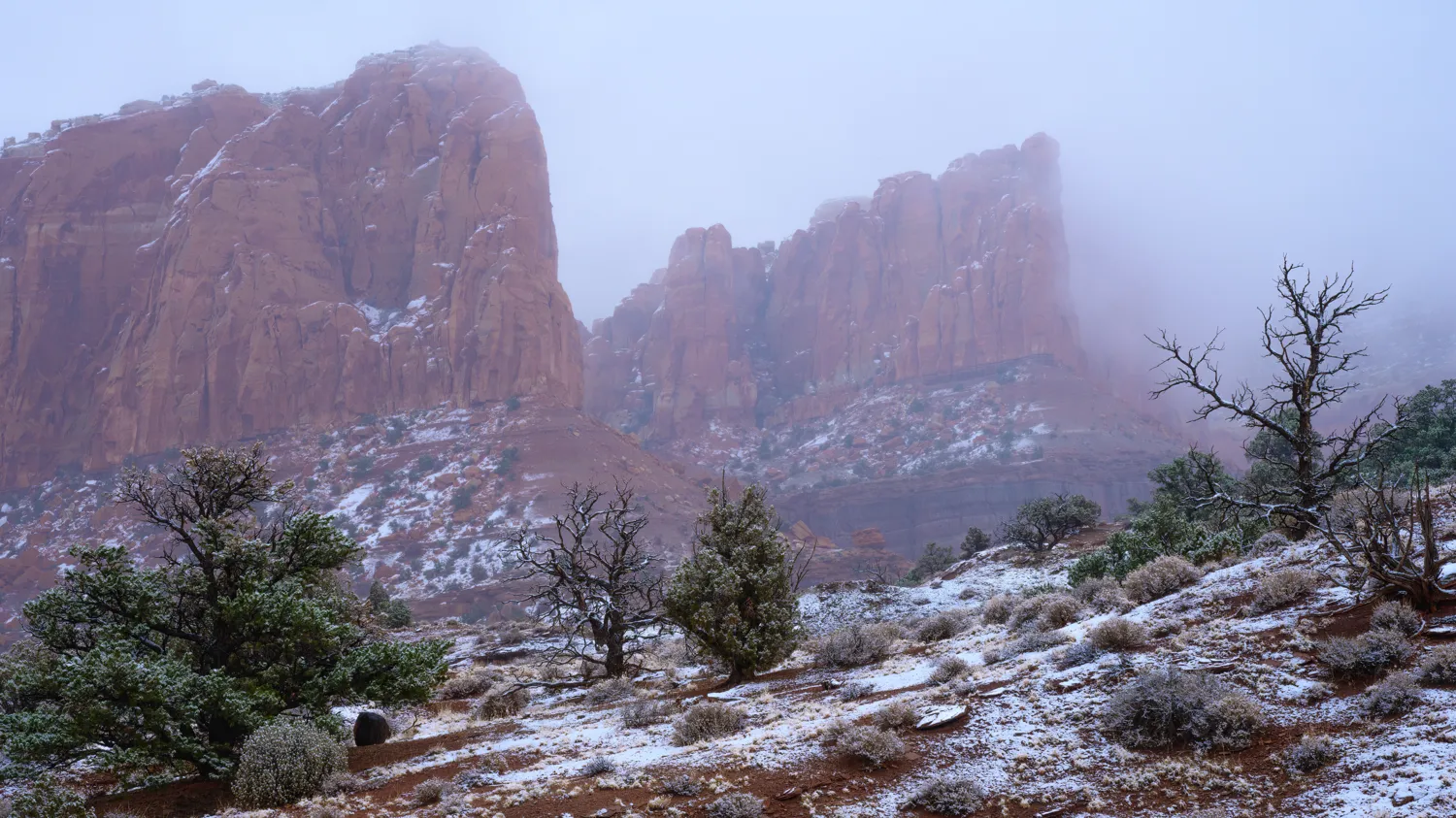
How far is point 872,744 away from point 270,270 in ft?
344

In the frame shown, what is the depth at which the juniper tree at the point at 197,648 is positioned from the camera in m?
10.1

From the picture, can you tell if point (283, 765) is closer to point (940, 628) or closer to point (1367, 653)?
point (1367, 653)

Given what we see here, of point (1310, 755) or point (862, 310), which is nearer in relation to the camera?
point (1310, 755)

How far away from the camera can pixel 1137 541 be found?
787 inches

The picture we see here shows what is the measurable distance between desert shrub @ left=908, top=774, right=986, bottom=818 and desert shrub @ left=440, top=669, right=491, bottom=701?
588 inches

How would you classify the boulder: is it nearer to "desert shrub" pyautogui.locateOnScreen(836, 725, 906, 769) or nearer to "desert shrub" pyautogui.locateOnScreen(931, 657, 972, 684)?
"desert shrub" pyautogui.locateOnScreen(836, 725, 906, 769)

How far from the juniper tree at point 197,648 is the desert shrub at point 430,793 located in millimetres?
3283

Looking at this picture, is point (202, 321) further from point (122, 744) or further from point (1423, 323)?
point (1423, 323)

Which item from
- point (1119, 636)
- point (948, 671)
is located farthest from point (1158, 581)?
point (948, 671)

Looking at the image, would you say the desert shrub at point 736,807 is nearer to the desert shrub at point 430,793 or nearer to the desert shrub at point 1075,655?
the desert shrub at point 430,793

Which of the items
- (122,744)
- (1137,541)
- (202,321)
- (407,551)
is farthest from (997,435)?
(122,744)

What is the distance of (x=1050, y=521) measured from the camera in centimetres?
3806

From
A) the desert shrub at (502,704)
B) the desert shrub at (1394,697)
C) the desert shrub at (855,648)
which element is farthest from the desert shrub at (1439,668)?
the desert shrub at (502,704)

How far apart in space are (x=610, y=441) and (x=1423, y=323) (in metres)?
160
